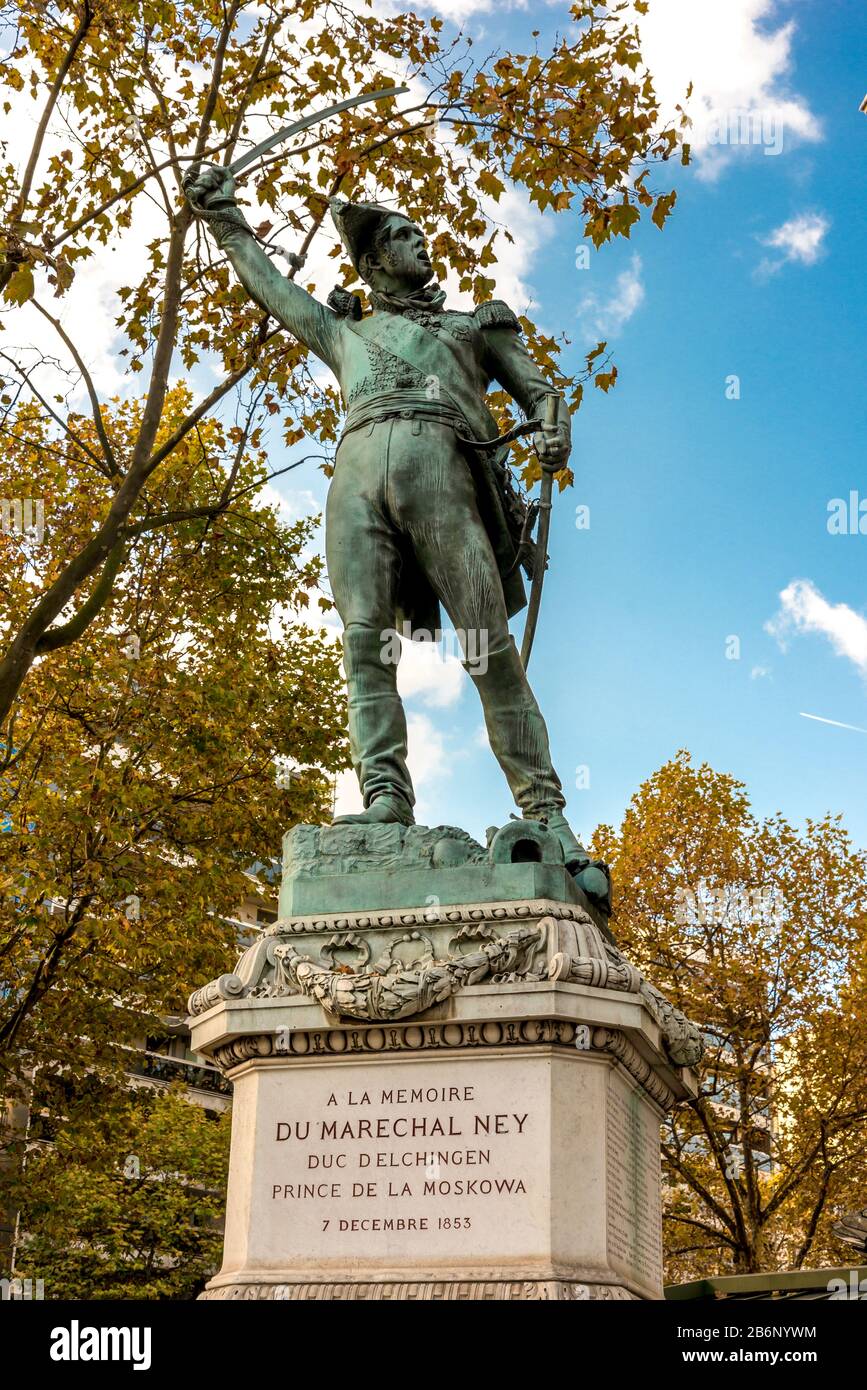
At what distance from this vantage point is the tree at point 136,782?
616 inches

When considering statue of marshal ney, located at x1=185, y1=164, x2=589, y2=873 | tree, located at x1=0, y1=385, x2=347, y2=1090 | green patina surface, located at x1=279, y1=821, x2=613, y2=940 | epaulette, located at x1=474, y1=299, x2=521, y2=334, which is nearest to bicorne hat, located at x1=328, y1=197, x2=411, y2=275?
statue of marshal ney, located at x1=185, y1=164, x2=589, y2=873

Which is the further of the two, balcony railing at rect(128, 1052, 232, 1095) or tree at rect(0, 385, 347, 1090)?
balcony railing at rect(128, 1052, 232, 1095)

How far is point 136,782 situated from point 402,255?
9.98 m

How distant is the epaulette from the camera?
7336 millimetres

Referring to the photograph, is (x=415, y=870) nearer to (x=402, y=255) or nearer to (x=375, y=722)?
(x=375, y=722)

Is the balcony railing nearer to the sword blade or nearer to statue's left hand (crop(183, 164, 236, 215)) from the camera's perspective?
the sword blade

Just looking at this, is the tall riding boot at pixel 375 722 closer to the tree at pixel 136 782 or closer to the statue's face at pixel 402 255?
the statue's face at pixel 402 255

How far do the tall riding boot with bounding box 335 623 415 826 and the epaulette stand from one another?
1690mm

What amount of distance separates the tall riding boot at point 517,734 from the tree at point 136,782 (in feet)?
26.5

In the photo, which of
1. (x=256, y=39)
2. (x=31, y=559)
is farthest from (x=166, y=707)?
(x=256, y=39)

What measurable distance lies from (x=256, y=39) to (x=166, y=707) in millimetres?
6972

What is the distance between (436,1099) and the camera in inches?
217
